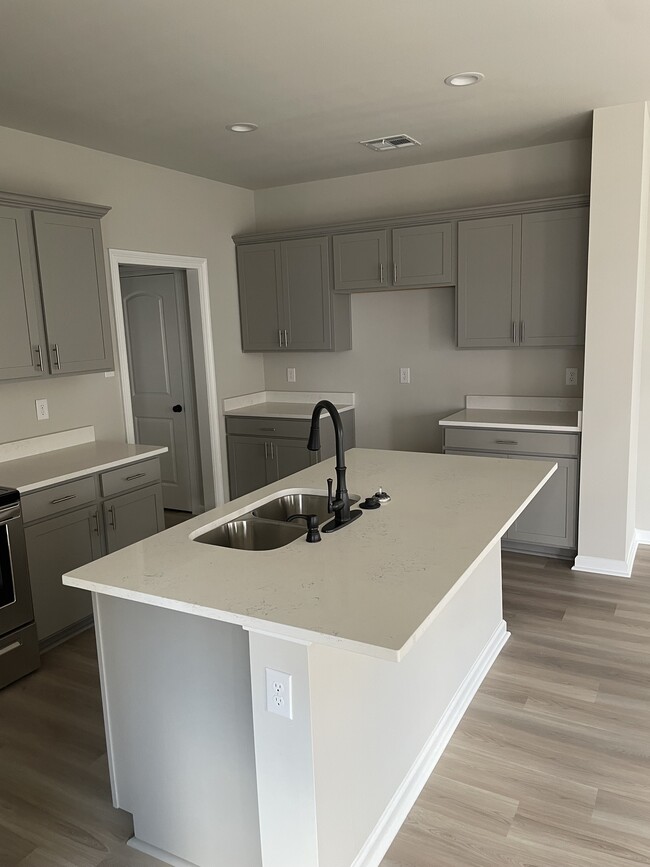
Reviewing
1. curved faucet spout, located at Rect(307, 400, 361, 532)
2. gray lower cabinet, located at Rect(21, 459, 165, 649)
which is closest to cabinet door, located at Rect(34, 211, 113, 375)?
gray lower cabinet, located at Rect(21, 459, 165, 649)

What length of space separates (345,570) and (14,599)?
1950 millimetres

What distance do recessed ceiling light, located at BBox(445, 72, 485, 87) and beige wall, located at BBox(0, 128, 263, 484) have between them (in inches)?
87.0

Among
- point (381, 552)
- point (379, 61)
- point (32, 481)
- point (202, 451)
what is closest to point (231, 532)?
point (381, 552)

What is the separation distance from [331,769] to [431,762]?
0.84 meters

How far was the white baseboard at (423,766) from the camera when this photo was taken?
2.01 metres

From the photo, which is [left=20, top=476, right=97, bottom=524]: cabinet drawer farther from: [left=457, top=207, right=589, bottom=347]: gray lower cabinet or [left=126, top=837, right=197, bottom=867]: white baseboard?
[left=457, top=207, right=589, bottom=347]: gray lower cabinet

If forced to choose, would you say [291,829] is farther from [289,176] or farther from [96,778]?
[289,176]

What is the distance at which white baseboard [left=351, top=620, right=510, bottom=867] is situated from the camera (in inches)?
79.0

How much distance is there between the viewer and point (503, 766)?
243 centimetres

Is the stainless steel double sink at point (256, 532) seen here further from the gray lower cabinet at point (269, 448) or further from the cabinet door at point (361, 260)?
the cabinet door at point (361, 260)

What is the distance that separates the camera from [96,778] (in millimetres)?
2451

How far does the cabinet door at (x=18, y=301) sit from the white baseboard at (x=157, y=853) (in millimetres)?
2208

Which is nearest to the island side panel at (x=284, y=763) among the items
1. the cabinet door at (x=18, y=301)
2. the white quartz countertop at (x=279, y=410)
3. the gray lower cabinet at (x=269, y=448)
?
the cabinet door at (x=18, y=301)

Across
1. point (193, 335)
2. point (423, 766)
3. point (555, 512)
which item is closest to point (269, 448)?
point (193, 335)
